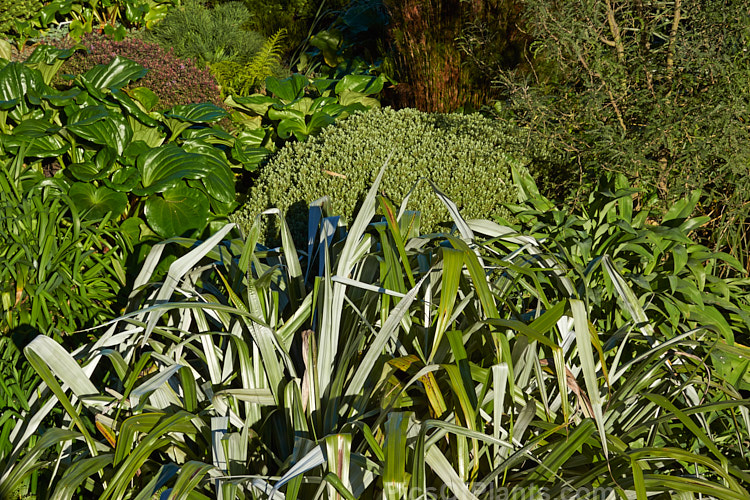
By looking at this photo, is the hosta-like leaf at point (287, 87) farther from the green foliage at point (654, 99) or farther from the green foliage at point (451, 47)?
the green foliage at point (654, 99)

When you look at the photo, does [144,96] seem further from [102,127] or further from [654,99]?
[654,99]

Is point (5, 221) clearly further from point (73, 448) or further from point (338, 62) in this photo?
point (338, 62)

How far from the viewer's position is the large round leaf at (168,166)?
299 cm

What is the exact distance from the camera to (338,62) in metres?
5.78

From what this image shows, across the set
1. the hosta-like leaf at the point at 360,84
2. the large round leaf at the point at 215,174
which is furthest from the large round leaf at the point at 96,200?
the hosta-like leaf at the point at 360,84

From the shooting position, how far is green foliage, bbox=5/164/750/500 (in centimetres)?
148

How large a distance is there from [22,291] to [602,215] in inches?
93.1

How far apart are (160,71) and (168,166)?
4.46ft

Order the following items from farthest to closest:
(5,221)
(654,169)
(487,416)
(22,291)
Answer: (654,169)
(5,221)
(22,291)
(487,416)

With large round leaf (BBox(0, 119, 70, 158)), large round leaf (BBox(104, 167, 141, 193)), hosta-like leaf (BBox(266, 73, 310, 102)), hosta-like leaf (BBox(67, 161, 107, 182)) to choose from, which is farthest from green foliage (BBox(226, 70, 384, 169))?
large round leaf (BBox(0, 119, 70, 158))

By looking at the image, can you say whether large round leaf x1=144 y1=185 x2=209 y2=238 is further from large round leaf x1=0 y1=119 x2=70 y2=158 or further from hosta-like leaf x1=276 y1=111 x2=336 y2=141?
hosta-like leaf x1=276 y1=111 x2=336 y2=141

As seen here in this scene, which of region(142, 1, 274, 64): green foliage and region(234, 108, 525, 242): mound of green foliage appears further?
region(142, 1, 274, 64): green foliage

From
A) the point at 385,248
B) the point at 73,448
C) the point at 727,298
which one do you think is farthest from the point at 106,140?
the point at 727,298

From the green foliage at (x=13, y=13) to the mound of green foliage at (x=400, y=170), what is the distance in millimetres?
4321
